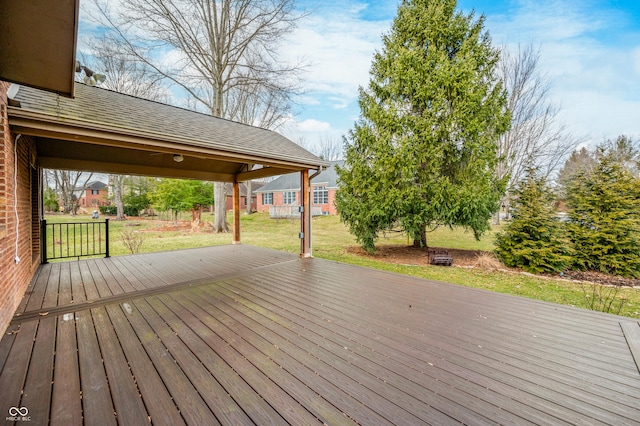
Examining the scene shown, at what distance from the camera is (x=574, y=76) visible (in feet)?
40.2

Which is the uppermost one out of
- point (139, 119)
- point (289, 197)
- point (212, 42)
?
point (212, 42)

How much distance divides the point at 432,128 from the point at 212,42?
11.0 metres

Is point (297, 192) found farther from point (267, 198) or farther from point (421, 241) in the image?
point (421, 241)

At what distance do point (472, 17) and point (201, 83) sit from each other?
1173 cm

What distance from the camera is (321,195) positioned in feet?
77.8

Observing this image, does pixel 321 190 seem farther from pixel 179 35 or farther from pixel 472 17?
pixel 472 17

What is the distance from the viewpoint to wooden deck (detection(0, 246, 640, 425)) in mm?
1698

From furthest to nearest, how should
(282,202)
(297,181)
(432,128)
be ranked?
(282,202) → (297,181) → (432,128)

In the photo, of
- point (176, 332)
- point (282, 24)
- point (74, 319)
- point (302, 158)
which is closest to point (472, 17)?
point (302, 158)

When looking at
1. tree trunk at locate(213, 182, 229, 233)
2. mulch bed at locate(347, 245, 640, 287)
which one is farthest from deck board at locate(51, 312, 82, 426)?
tree trunk at locate(213, 182, 229, 233)

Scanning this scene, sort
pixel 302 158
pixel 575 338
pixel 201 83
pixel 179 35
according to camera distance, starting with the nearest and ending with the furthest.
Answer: pixel 575 338 → pixel 302 158 → pixel 179 35 → pixel 201 83

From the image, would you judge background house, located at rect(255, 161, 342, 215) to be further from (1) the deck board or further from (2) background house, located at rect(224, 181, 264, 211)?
(1) the deck board

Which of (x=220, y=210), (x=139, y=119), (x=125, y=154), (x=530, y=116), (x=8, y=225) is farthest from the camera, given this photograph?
(x=530, y=116)

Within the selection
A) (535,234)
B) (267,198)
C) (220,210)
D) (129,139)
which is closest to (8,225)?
(129,139)
